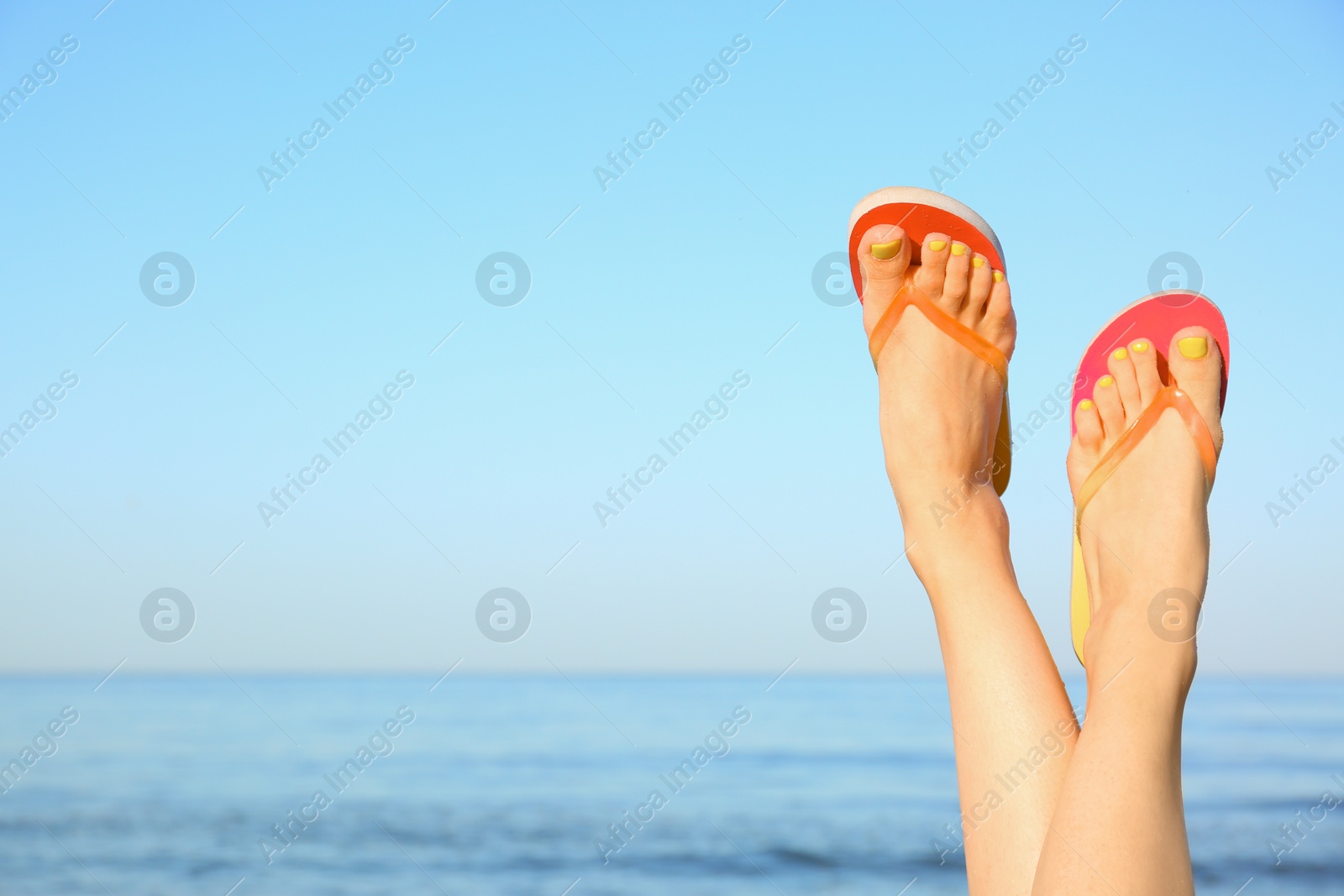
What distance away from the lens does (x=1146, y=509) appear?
2023mm

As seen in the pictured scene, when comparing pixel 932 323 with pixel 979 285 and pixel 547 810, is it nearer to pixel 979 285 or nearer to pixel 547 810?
pixel 979 285

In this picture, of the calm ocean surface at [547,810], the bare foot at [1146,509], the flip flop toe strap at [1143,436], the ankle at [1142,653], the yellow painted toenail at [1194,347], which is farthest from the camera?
the calm ocean surface at [547,810]

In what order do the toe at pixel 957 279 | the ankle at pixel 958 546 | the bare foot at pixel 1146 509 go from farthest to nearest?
the toe at pixel 957 279, the ankle at pixel 958 546, the bare foot at pixel 1146 509

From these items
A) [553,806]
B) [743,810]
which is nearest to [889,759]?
[743,810]

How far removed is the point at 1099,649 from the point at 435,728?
35.7 feet

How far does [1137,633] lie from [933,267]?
1.07 m

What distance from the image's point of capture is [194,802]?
661cm

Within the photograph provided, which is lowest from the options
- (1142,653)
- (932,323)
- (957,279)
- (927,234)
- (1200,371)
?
(1142,653)

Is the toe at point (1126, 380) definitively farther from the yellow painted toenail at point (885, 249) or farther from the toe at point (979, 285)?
the yellow painted toenail at point (885, 249)

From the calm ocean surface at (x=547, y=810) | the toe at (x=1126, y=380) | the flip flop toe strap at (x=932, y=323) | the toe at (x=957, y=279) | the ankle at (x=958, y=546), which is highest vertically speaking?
the toe at (x=957, y=279)

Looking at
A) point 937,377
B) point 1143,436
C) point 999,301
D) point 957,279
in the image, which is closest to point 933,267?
point 957,279

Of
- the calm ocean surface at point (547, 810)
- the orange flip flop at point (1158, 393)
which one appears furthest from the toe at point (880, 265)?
the calm ocean surface at point (547, 810)

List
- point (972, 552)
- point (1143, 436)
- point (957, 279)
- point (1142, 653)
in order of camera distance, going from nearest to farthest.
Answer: point (1142, 653), point (972, 552), point (1143, 436), point (957, 279)

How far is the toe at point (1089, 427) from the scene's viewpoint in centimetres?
239
